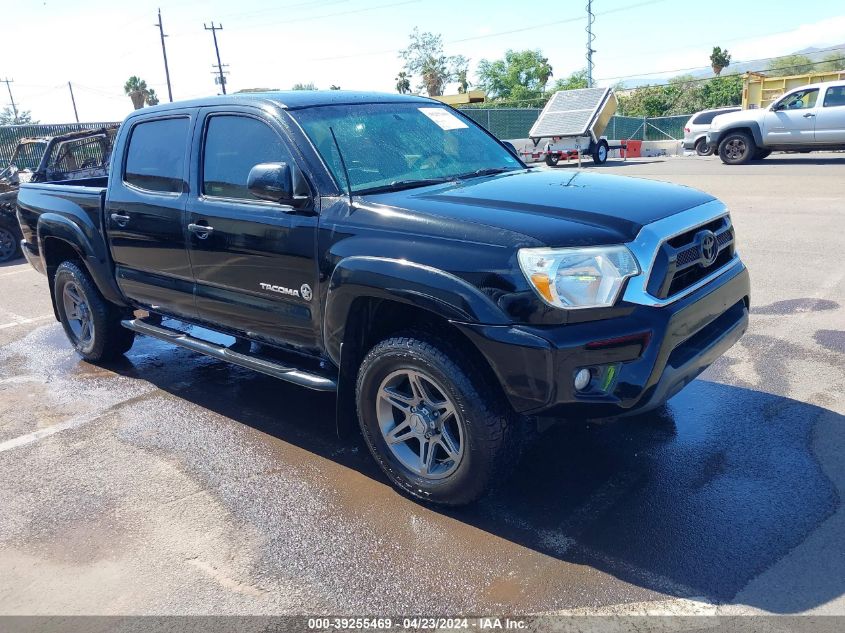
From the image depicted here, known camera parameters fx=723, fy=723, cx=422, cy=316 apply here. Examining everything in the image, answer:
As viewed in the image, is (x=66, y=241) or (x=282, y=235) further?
(x=66, y=241)

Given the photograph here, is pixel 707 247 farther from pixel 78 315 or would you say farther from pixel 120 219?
pixel 78 315

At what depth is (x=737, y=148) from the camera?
62.7 feet

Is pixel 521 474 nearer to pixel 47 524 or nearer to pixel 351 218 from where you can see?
pixel 351 218

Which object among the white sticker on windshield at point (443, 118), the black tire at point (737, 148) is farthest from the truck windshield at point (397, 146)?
the black tire at point (737, 148)

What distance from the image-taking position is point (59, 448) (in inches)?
175

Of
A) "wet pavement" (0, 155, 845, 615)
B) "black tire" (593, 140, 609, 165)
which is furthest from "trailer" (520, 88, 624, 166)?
"wet pavement" (0, 155, 845, 615)

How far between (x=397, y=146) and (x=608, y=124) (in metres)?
28.6

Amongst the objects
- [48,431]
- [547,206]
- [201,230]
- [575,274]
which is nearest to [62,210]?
[48,431]

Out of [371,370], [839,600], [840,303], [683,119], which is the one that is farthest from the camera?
[683,119]

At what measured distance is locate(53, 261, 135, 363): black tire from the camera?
224 inches

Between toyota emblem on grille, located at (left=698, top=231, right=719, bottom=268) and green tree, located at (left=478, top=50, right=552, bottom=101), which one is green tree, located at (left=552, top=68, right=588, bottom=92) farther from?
toyota emblem on grille, located at (left=698, top=231, right=719, bottom=268)

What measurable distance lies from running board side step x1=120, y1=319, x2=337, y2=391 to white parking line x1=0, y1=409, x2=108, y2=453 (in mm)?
681

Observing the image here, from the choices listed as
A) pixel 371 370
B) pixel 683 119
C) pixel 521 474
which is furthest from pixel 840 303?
pixel 683 119

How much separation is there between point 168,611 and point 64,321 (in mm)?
4079
